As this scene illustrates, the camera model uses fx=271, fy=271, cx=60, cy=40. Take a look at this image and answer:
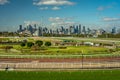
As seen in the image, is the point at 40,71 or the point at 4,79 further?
the point at 40,71

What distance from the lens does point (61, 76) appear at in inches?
1227

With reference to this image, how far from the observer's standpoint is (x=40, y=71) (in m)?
34.8

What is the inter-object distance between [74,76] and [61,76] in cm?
151

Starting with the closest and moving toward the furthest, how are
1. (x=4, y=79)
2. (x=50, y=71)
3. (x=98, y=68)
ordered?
1. (x=4, y=79)
2. (x=50, y=71)
3. (x=98, y=68)

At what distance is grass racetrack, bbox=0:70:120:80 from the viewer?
30.1 m

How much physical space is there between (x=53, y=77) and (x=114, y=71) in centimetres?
880

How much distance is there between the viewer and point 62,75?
31.8 meters

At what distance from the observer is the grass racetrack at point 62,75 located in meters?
30.1

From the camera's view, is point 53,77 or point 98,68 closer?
point 53,77

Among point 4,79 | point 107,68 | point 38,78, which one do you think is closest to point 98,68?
point 107,68

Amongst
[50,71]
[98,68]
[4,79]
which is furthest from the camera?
[98,68]

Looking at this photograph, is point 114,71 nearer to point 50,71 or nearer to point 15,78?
Result: point 50,71

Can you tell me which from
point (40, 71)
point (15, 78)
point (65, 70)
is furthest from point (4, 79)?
point (65, 70)

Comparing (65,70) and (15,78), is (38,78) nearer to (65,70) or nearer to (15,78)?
(15,78)
